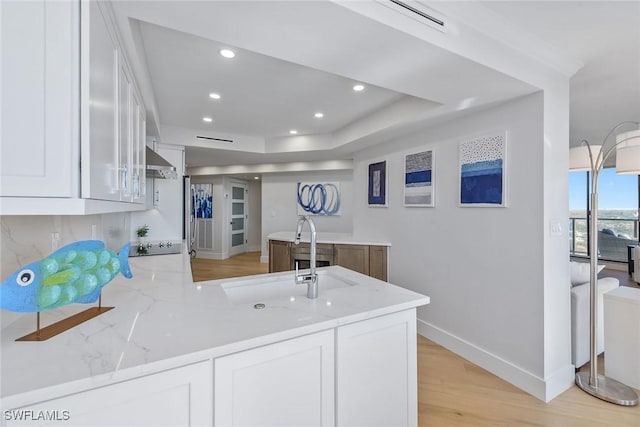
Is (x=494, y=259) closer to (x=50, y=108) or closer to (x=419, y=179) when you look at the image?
(x=419, y=179)

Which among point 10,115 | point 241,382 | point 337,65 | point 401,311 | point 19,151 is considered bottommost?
point 241,382

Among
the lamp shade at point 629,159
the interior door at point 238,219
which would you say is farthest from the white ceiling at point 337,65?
the interior door at point 238,219

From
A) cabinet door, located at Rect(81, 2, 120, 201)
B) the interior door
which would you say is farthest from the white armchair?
the interior door

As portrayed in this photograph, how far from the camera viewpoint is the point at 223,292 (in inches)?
62.1

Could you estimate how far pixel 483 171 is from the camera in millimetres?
2475

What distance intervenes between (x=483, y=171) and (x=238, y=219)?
21.3 ft

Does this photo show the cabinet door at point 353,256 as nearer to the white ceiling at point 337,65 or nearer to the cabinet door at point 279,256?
the cabinet door at point 279,256

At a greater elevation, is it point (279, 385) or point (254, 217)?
point (254, 217)

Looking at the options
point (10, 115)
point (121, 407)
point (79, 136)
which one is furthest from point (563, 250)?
point (10, 115)

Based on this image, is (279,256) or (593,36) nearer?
(593,36)

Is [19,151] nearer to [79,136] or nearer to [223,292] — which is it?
[79,136]

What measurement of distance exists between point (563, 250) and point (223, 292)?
98.0 inches

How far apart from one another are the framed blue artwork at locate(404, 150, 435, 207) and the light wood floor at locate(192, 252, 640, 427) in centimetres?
159

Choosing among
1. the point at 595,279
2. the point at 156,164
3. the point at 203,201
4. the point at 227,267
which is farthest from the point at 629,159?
the point at 203,201
